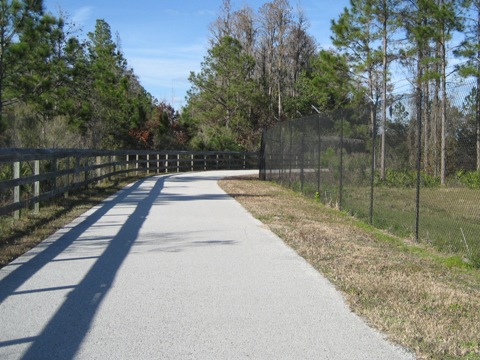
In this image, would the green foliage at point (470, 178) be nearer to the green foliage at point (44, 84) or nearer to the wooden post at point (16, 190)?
the wooden post at point (16, 190)

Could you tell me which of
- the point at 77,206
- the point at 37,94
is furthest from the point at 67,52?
the point at 77,206

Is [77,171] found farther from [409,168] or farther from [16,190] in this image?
[409,168]

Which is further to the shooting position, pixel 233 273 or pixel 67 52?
pixel 67 52

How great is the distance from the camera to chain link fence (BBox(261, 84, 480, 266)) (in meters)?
7.61

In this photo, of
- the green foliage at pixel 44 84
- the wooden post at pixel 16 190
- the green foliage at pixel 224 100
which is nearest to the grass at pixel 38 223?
the wooden post at pixel 16 190

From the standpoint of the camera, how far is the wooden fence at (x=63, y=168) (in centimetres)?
992

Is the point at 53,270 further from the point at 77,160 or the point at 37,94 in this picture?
the point at 37,94

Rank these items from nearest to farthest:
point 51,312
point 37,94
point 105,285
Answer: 1. point 51,312
2. point 105,285
3. point 37,94

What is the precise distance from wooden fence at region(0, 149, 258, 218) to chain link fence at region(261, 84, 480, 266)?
662 centimetres

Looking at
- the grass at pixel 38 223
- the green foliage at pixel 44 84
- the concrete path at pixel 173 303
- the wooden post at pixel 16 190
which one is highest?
the green foliage at pixel 44 84

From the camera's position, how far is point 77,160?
15.3m

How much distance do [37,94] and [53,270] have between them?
596 inches

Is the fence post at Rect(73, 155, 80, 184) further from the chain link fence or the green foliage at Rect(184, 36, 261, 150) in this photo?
the green foliage at Rect(184, 36, 261, 150)

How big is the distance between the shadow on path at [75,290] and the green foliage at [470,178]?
15.7 feet
